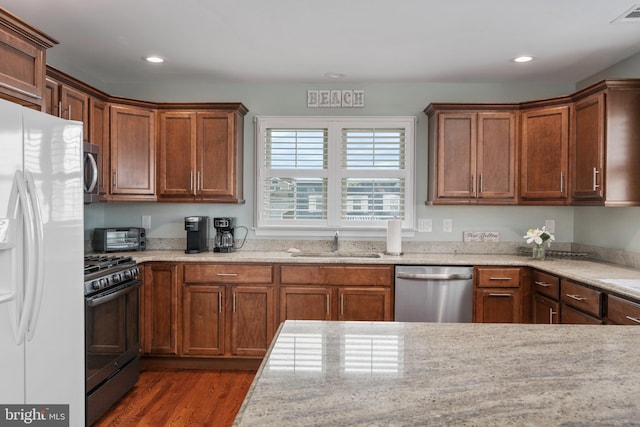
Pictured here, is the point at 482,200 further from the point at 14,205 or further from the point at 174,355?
the point at 14,205

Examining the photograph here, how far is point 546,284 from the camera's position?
3.31m

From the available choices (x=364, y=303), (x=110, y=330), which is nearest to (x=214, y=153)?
(x=110, y=330)

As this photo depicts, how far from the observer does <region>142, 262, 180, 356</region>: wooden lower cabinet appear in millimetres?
3643

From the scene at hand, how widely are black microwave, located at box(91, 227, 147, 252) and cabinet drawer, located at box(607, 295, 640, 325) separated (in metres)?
3.64

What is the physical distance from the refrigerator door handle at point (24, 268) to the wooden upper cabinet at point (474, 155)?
306 centimetres

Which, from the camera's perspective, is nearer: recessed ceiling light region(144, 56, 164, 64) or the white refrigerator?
the white refrigerator

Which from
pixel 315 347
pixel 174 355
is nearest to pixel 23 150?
pixel 315 347

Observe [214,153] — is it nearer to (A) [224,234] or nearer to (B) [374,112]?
(A) [224,234]

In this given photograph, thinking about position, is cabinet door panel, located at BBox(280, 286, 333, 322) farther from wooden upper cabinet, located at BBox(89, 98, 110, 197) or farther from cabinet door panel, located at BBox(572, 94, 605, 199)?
cabinet door panel, located at BBox(572, 94, 605, 199)

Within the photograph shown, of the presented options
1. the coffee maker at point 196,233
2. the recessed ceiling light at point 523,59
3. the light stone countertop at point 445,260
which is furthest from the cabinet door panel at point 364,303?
the recessed ceiling light at point 523,59

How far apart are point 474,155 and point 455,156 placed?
0.53ft

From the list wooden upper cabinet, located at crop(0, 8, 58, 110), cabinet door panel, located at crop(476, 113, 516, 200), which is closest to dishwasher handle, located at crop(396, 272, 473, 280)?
cabinet door panel, located at crop(476, 113, 516, 200)

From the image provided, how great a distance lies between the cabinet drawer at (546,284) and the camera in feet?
10.4

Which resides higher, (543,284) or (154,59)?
(154,59)
